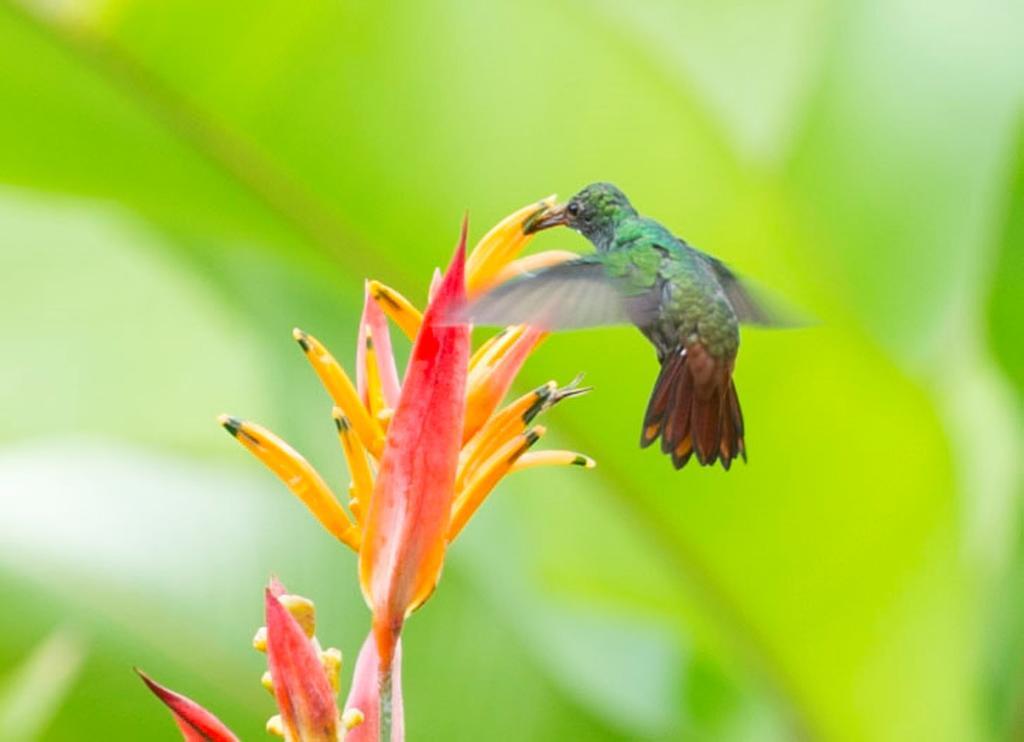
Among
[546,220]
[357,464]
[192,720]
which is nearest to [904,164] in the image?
[546,220]

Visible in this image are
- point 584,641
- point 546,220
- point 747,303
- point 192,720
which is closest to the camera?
point 192,720

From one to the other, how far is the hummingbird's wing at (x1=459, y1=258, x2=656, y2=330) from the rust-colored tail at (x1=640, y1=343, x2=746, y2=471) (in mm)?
35

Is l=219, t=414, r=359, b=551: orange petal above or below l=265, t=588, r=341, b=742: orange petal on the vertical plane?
above

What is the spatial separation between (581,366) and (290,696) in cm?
68

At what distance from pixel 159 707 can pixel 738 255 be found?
29.1 inches

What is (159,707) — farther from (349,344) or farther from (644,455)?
(644,455)

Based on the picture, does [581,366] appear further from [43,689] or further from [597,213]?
[43,689]

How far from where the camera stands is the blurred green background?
128cm

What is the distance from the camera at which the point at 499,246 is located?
671 mm

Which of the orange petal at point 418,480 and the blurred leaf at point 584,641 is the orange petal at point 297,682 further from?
the blurred leaf at point 584,641

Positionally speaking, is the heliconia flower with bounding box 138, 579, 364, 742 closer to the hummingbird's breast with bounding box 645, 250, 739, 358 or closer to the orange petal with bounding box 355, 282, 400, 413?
the orange petal with bounding box 355, 282, 400, 413

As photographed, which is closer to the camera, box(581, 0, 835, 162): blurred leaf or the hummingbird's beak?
the hummingbird's beak

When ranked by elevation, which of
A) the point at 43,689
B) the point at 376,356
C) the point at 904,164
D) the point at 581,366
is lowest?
the point at 43,689

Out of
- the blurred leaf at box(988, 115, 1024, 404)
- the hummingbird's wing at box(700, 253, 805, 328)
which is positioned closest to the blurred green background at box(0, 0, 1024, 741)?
the blurred leaf at box(988, 115, 1024, 404)
